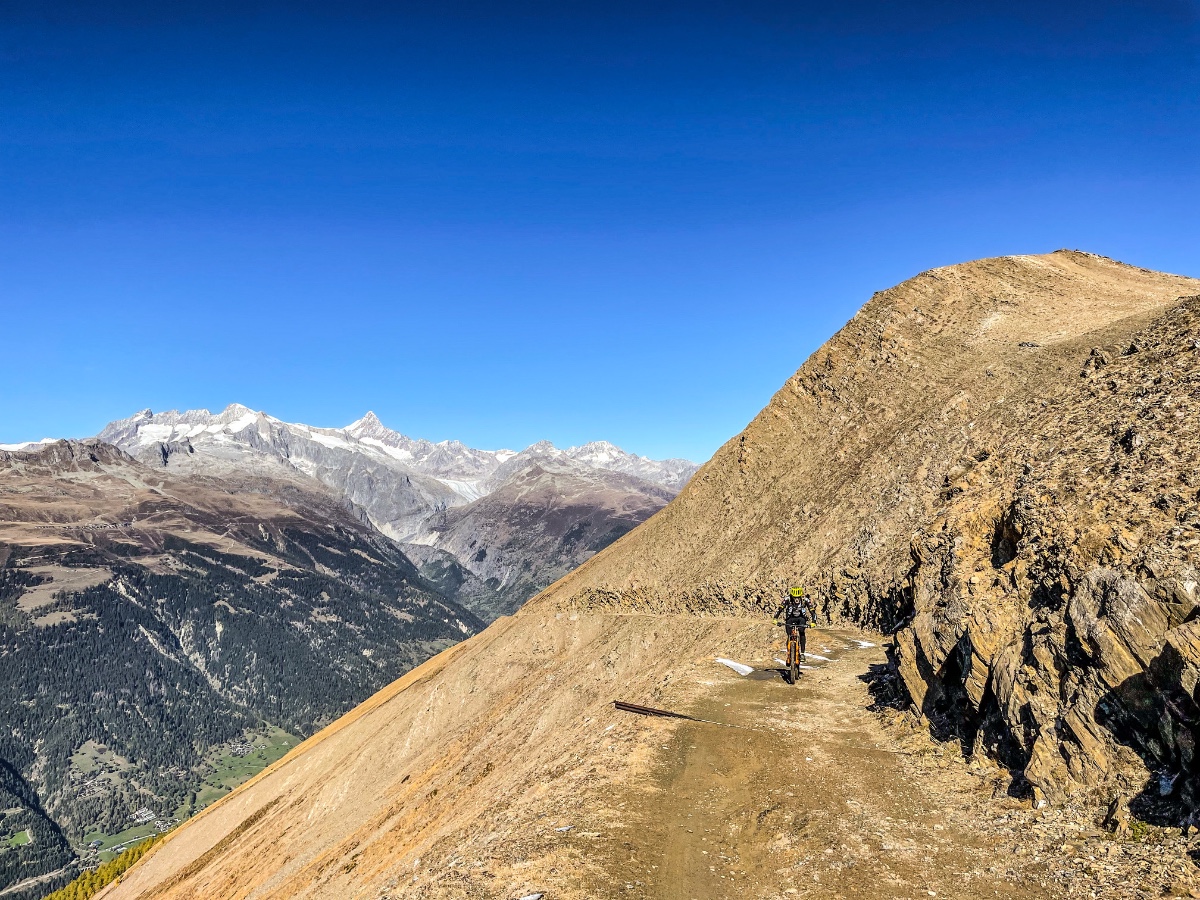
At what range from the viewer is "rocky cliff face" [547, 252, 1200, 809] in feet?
40.4

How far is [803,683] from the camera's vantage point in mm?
23328

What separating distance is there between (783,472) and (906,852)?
45.5m

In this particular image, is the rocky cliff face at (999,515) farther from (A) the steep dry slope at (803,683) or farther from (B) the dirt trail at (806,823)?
(B) the dirt trail at (806,823)

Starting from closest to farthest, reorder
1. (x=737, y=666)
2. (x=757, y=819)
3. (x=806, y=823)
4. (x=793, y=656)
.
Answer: (x=806, y=823), (x=757, y=819), (x=793, y=656), (x=737, y=666)

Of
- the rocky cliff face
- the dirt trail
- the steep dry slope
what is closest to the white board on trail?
the steep dry slope

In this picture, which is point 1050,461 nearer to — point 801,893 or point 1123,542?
point 1123,542

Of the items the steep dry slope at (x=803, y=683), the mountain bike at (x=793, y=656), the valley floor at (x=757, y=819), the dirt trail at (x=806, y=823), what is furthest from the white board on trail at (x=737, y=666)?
the dirt trail at (x=806, y=823)

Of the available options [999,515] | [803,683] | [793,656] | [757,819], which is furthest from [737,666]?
[757,819]

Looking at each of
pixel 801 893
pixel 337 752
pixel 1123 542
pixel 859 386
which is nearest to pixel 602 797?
pixel 801 893

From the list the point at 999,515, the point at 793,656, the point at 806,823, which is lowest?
the point at 806,823

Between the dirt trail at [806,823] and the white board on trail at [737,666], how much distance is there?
640 centimetres

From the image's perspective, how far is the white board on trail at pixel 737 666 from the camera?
25.7 metres

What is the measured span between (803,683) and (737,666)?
370cm

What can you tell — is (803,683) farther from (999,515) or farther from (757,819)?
(757,819)
